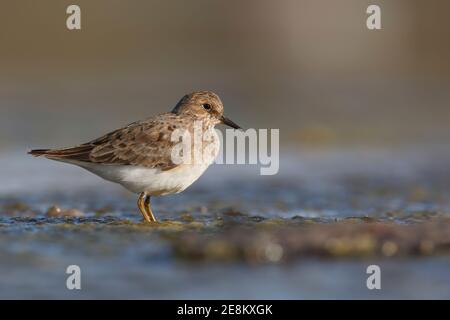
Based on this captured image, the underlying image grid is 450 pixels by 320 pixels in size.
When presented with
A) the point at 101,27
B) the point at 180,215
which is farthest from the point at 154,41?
the point at 180,215

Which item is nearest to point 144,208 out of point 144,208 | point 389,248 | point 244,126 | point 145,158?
point 144,208

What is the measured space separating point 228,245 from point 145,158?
94.0 inches

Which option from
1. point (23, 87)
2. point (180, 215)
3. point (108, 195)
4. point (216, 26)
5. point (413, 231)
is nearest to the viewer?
point (413, 231)

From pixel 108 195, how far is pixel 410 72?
16007 mm

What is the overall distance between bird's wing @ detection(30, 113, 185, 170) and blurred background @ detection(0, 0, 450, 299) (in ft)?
2.41

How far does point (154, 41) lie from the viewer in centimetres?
2772

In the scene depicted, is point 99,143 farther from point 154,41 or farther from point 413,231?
point 154,41

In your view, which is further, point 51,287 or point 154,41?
point 154,41

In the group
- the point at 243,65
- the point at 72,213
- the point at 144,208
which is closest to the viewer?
the point at 144,208

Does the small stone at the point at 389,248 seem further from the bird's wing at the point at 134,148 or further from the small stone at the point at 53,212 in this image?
the small stone at the point at 53,212

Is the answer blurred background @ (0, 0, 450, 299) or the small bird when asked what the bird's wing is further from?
blurred background @ (0, 0, 450, 299)

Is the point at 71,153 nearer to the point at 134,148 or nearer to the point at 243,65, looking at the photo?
the point at 134,148

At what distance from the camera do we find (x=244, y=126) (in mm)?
17344

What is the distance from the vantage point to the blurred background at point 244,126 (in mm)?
7203
